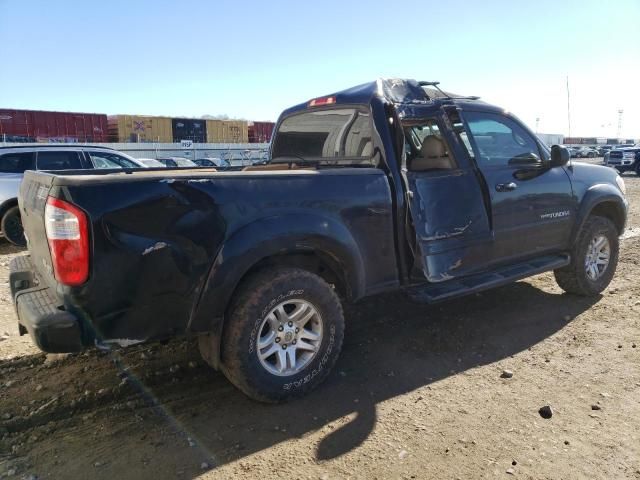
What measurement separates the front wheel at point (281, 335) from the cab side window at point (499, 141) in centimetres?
201

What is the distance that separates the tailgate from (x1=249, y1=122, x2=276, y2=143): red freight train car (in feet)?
124

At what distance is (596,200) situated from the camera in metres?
4.84

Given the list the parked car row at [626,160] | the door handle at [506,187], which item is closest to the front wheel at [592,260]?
the door handle at [506,187]

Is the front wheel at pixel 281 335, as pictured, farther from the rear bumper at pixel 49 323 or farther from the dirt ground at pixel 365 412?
the rear bumper at pixel 49 323

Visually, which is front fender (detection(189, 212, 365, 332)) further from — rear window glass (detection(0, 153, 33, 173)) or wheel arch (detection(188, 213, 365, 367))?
rear window glass (detection(0, 153, 33, 173))

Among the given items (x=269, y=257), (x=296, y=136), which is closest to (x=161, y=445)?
(x=269, y=257)

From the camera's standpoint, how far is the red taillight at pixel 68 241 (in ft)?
Answer: 7.79

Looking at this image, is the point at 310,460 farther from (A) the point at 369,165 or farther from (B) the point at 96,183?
(A) the point at 369,165

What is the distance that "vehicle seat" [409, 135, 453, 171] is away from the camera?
4031mm

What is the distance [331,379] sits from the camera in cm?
340

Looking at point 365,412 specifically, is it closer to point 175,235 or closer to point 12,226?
point 175,235

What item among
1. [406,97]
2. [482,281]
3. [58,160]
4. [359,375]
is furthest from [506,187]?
[58,160]

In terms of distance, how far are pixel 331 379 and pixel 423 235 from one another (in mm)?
1272

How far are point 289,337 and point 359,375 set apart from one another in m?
0.71
